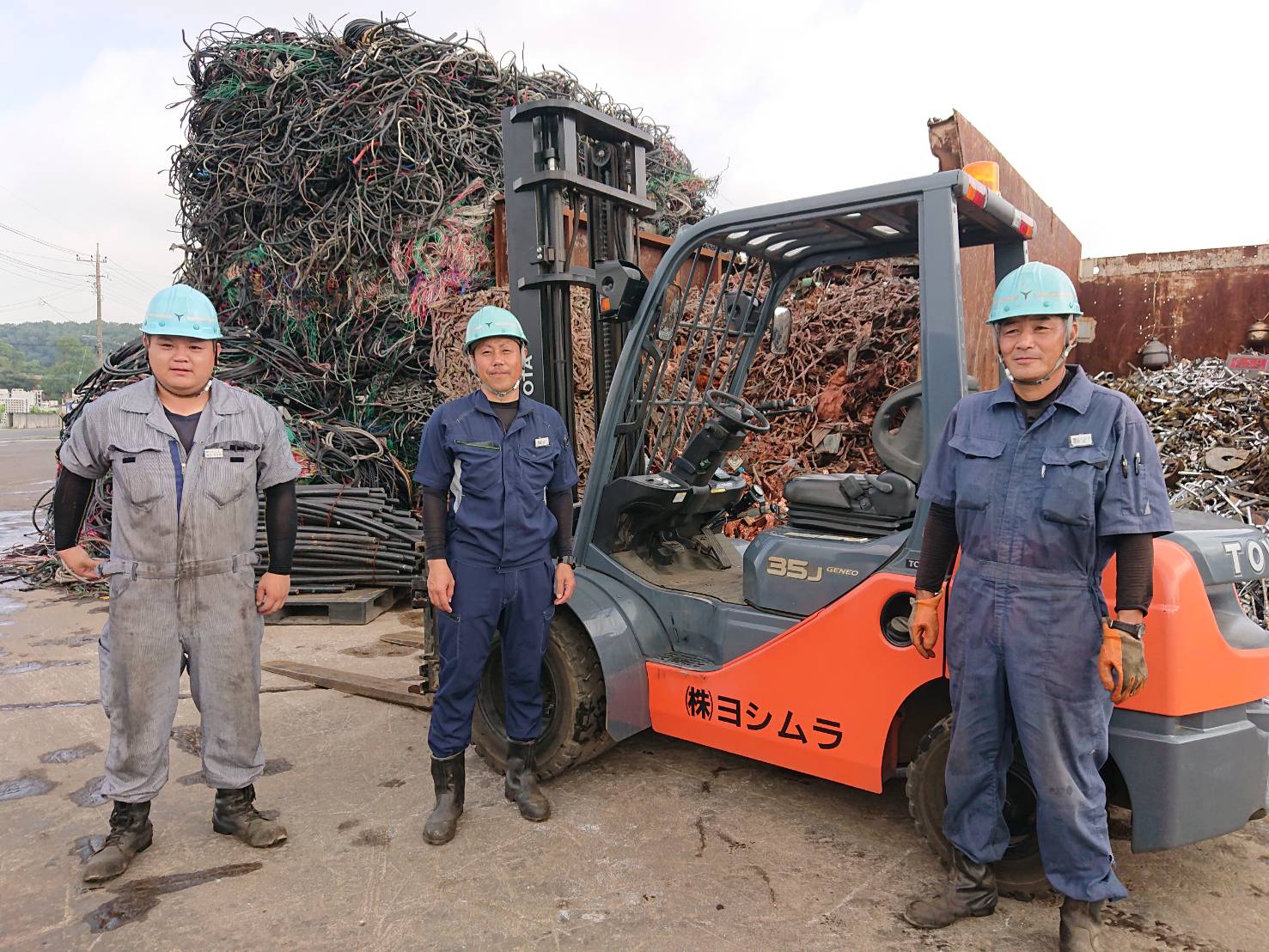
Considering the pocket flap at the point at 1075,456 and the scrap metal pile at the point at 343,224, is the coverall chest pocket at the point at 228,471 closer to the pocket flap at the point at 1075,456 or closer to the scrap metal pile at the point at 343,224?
the pocket flap at the point at 1075,456

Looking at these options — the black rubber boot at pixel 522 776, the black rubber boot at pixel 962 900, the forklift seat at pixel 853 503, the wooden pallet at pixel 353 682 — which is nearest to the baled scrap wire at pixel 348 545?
the wooden pallet at pixel 353 682

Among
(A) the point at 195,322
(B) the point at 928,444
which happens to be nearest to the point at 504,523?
(A) the point at 195,322

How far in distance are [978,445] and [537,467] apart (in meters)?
1.59

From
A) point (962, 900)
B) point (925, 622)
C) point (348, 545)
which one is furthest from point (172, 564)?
point (348, 545)

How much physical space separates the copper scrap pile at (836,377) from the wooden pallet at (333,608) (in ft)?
9.51

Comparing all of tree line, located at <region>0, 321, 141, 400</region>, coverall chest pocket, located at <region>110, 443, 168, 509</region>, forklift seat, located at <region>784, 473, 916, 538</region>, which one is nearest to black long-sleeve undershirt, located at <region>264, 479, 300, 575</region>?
coverall chest pocket, located at <region>110, 443, 168, 509</region>

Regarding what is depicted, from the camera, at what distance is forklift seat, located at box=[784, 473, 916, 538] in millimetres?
3053

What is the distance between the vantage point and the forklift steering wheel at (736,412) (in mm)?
3500

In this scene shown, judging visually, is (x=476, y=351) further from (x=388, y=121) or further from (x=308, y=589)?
(x=388, y=121)

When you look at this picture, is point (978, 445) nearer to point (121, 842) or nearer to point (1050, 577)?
point (1050, 577)

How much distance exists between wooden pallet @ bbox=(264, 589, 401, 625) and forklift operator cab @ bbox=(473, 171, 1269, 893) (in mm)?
3138

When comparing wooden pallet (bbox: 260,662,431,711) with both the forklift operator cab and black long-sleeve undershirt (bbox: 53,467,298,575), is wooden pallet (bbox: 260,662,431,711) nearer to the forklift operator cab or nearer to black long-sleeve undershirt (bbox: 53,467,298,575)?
the forklift operator cab

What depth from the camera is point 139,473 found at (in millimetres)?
2939

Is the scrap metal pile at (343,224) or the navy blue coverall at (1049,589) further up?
the scrap metal pile at (343,224)
